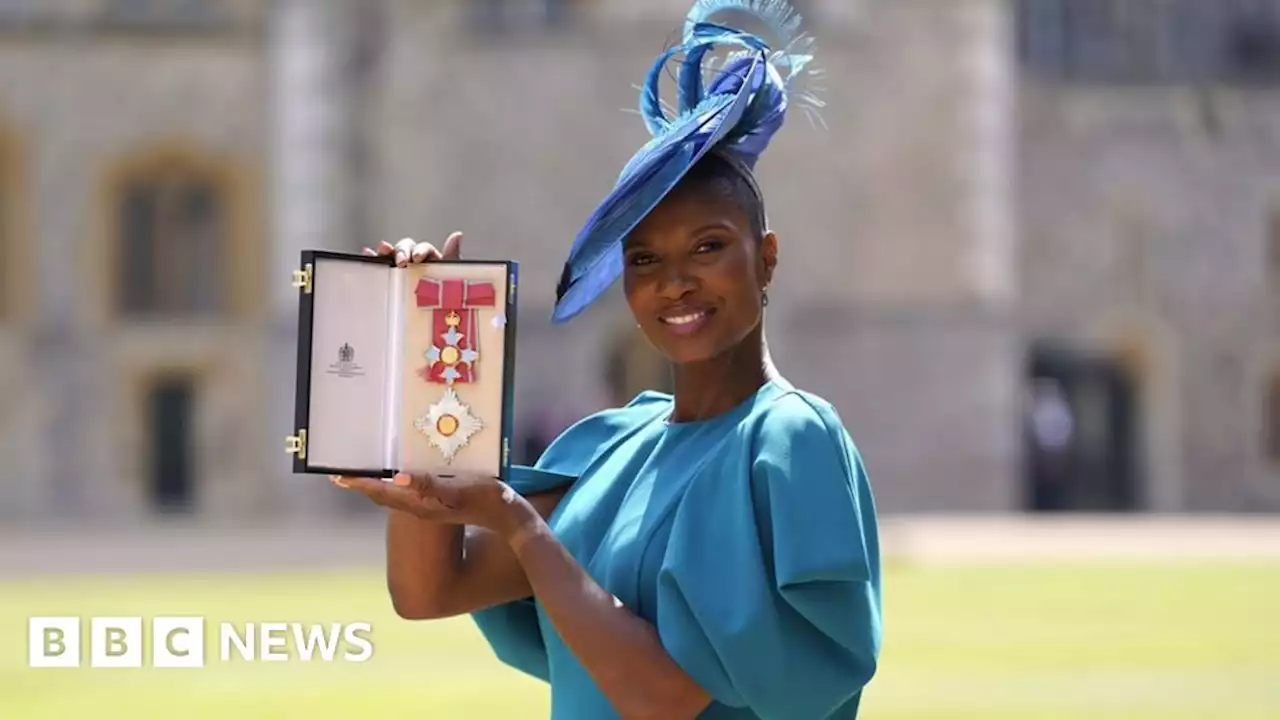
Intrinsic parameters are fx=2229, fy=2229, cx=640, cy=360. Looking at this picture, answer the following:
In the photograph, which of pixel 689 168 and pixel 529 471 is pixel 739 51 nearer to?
pixel 689 168

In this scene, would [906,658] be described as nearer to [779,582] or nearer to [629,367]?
[779,582]

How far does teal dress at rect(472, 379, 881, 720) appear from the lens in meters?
3.04

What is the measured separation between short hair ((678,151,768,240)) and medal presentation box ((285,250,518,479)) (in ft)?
1.11

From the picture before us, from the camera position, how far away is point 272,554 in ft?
71.3

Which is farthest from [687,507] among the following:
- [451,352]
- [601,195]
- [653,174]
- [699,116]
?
[601,195]

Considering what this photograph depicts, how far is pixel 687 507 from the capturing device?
318 centimetres

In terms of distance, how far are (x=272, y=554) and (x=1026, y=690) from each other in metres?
12.3

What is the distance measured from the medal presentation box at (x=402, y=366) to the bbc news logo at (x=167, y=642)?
8.91m

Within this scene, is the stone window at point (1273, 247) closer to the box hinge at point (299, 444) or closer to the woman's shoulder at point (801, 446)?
the woman's shoulder at point (801, 446)

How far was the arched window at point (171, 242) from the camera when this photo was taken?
32.3 meters

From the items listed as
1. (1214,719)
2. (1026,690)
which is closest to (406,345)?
(1214,719)

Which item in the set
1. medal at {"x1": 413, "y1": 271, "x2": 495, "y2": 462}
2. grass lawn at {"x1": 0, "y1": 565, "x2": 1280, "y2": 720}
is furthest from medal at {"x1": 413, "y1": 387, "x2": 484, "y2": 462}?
grass lawn at {"x1": 0, "y1": 565, "x2": 1280, "y2": 720}

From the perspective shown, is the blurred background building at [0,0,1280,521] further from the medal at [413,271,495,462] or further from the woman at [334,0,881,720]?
the medal at [413,271,495,462]

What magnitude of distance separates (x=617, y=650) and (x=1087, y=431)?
30588mm
